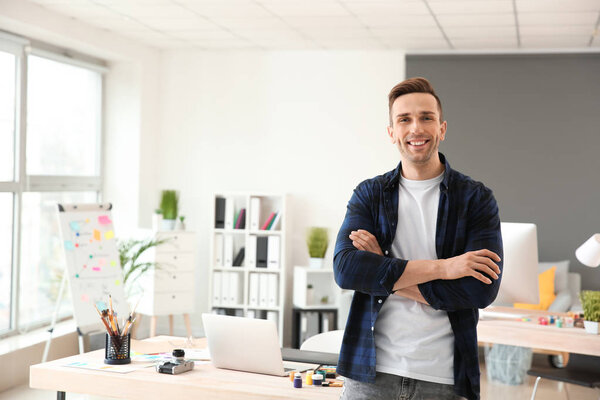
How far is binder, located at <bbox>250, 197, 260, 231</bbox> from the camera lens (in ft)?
23.4

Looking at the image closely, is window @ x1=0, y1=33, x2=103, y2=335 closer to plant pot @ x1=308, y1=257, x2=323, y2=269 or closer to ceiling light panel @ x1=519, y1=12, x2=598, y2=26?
plant pot @ x1=308, y1=257, x2=323, y2=269

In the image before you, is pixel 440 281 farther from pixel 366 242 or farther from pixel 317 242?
pixel 317 242

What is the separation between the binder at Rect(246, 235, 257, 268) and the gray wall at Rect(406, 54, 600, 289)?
2117 millimetres

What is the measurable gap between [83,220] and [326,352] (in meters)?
3.00

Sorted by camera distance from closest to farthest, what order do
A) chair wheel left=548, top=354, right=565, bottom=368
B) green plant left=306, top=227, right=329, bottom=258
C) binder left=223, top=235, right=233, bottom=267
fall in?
chair wheel left=548, top=354, right=565, bottom=368, green plant left=306, top=227, right=329, bottom=258, binder left=223, top=235, right=233, bottom=267

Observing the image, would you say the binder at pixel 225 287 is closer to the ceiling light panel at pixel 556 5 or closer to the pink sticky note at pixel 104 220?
the pink sticky note at pixel 104 220

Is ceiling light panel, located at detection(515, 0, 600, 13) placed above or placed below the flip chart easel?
above

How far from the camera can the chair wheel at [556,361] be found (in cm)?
634

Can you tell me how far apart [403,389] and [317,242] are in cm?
499

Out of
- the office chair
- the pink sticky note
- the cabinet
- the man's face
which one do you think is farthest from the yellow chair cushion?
the man's face

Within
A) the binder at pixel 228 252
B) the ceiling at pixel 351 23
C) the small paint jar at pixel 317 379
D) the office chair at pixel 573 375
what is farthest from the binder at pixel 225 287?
the small paint jar at pixel 317 379

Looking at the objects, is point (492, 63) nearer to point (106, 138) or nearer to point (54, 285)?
point (106, 138)

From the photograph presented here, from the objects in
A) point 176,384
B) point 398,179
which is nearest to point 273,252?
point 176,384

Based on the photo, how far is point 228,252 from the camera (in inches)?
284
